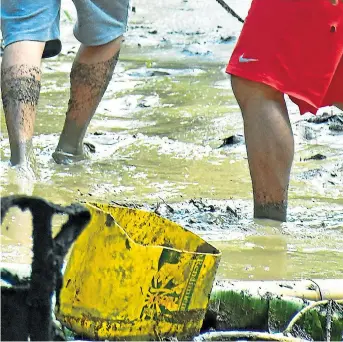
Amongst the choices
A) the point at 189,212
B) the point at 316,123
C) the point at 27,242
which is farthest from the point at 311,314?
the point at 316,123

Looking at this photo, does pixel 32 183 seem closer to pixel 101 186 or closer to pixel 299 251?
pixel 101 186

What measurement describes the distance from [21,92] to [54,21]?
1.06 feet

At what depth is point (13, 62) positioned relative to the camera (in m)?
3.60

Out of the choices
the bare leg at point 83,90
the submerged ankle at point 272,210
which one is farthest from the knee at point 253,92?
the bare leg at point 83,90

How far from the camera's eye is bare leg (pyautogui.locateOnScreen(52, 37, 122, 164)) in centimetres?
399

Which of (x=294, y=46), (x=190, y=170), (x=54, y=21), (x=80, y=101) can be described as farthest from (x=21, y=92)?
(x=294, y=46)

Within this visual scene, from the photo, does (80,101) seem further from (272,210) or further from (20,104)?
(272,210)

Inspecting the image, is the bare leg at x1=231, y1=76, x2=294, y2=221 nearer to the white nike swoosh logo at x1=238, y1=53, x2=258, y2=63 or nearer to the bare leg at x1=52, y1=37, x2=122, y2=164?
the white nike swoosh logo at x1=238, y1=53, x2=258, y2=63

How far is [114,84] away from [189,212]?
2775 millimetres

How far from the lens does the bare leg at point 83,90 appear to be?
3990 millimetres

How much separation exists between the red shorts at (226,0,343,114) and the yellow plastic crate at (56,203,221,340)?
1.05 metres

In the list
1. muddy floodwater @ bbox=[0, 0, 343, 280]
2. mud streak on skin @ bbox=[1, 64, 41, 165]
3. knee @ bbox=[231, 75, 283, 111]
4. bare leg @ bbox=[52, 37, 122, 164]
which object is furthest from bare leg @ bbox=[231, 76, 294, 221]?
bare leg @ bbox=[52, 37, 122, 164]

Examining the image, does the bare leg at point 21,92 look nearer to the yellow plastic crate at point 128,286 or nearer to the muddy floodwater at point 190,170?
the muddy floodwater at point 190,170

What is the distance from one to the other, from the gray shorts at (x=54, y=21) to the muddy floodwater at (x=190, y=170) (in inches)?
20.3
